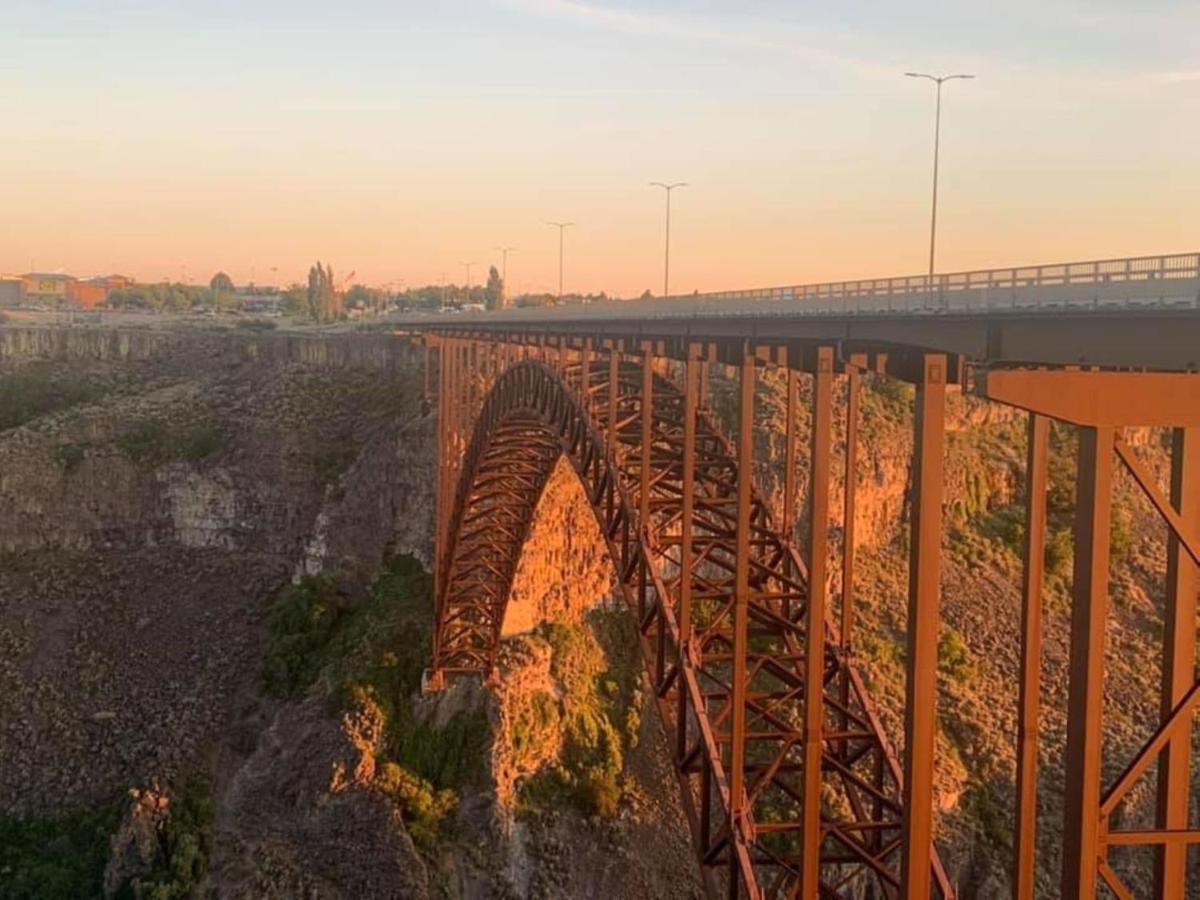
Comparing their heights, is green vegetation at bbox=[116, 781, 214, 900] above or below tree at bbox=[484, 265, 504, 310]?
below

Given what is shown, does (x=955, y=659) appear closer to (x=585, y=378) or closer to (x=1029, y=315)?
(x=585, y=378)

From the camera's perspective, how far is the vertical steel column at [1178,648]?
7.51 metres

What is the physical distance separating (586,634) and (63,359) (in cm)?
4466

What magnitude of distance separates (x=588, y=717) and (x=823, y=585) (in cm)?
2893

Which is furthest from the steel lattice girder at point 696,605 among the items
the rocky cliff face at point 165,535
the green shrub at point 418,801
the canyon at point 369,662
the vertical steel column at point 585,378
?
the rocky cliff face at point 165,535

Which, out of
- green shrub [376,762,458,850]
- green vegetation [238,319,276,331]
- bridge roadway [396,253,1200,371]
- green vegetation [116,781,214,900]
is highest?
green vegetation [238,319,276,331]

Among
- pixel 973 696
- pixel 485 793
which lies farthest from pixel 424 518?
pixel 973 696

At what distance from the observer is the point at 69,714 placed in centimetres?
4147

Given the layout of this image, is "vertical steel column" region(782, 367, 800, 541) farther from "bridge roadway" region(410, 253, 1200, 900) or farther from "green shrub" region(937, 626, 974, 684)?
"green shrub" region(937, 626, 974, 684)

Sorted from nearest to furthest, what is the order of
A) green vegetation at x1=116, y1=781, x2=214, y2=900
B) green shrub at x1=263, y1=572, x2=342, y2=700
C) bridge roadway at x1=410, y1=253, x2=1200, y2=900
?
bridge roadway at x1=410, y1=253, x2=1200, y2=900 < green vegetation at x1=116, y1=781, x2=214, y2=900 < green shrub at x1=263, y1=572, x2=342, y2=700

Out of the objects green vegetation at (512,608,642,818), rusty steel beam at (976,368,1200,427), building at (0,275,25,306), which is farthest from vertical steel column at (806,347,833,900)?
building at (0,275,25,306)

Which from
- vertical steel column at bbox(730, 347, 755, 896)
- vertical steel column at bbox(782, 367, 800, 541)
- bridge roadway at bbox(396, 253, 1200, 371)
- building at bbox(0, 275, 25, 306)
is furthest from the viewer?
building at bbox(0, 275, 25, 306)

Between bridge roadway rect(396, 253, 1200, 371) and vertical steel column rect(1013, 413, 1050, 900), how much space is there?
3107 millimetres

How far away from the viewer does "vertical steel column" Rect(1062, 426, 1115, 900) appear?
6.89 m
